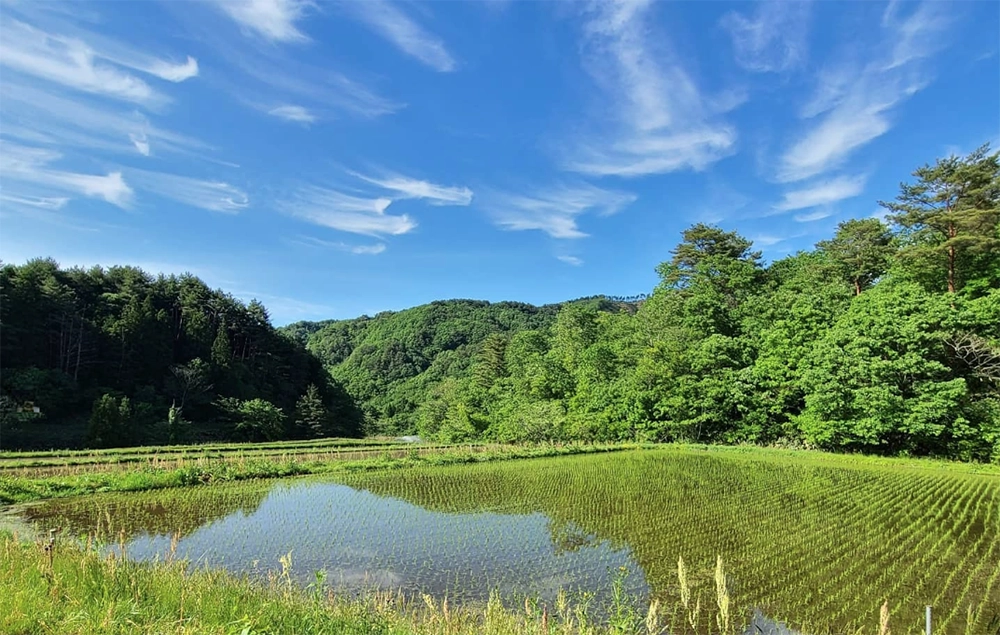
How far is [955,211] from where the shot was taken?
26.9 metres

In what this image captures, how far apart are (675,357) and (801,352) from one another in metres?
8.09

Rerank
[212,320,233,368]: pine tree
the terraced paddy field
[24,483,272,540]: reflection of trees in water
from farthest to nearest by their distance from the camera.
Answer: [212,320,233,368]: pine tree, [24,483,272,540]: reflection of trees in water, the terraced paddy field

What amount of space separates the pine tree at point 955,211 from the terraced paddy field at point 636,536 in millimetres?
12060

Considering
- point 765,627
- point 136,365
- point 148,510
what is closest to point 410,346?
point 136,365

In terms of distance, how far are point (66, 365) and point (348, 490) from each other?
4746 cm

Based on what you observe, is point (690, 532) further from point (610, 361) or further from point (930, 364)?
point (610, 361)

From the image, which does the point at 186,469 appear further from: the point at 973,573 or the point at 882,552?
the point at 973,573

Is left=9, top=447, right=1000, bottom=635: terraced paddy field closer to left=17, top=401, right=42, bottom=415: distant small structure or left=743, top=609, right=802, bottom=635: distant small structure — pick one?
left=743, top=609, right=802, bottom=635: distant small structure

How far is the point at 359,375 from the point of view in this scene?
109 metres

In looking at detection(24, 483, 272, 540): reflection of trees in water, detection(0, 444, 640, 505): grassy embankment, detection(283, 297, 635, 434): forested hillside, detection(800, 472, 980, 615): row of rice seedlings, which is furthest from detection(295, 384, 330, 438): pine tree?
detection(800, 472, 980, 615): row of rice seedlings

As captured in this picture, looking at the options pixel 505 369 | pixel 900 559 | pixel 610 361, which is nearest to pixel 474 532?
pixel 900 559

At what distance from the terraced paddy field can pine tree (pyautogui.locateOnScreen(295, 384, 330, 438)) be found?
37.3 metres

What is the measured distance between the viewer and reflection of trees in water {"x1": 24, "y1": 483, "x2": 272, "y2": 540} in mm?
12117

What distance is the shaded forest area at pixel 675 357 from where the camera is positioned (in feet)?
85.4
